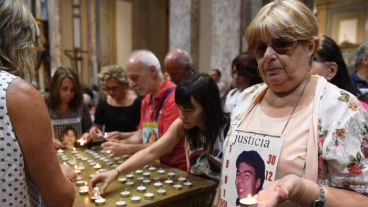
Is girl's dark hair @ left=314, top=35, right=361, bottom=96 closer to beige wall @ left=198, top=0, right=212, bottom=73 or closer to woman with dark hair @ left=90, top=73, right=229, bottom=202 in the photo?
woman with dark hair @ left=90, top=73, right=229, bottom=202

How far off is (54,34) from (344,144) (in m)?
5.57

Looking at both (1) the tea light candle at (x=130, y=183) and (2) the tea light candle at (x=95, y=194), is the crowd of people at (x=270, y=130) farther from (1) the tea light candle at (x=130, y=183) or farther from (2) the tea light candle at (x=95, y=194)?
(1) the tea light candle at (x=130, y=183)

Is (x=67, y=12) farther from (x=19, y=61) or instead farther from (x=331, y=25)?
(x=331, y=25)

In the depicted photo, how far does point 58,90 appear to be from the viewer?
3559mm

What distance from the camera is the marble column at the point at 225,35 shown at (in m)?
5.29

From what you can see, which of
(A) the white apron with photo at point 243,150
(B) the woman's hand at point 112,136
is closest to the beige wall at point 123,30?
(B) the woman's hand at point 112,136

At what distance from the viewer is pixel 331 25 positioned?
12.3 metres

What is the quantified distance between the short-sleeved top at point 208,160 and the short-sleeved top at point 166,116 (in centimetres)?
31

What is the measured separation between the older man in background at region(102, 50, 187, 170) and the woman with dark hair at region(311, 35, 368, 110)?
1.19 meters


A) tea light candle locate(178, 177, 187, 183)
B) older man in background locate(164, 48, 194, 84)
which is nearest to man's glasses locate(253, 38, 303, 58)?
tea light candle locate(178, 177, 187, 183)

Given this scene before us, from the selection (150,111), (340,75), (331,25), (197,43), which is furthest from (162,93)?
(331,25)

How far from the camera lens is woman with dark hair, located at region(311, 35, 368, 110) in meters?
2.18

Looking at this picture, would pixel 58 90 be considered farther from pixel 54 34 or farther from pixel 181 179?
pixel 54 34

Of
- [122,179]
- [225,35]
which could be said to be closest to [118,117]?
[122,179]
